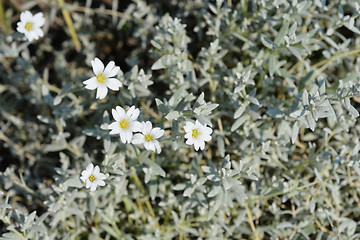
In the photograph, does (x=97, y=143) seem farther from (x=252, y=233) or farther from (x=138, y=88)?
(x=252, y=233)

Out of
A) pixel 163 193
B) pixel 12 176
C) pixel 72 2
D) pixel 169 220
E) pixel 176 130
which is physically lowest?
pixel 169 220

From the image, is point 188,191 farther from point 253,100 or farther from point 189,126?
point 253,100

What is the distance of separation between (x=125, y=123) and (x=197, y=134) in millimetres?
446

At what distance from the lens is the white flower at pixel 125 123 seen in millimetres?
2402

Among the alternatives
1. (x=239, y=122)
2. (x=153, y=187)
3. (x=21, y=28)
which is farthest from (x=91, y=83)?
(x=239, y=122)

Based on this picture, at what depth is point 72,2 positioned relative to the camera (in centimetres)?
480

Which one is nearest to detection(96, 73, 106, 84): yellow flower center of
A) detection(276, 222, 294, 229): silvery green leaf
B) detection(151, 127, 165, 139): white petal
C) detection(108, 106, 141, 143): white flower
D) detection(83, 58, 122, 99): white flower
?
detection(83, 58, 122, 99): white flower

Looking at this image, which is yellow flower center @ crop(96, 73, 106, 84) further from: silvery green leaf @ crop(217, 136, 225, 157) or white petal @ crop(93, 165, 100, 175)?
silvery green leaf @ crop(217, 136, 225, 157)

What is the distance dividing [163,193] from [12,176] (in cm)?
115

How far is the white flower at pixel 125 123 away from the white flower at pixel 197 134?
304 mm

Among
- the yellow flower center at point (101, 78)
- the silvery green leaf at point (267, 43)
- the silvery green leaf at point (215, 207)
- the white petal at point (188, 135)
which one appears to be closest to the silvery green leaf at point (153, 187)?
the silvery green leaf at point (215, 207)

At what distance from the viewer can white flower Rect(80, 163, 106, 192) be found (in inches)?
96.4

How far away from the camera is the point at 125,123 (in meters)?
2.46

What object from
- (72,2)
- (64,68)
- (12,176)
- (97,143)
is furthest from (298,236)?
(72,2)
